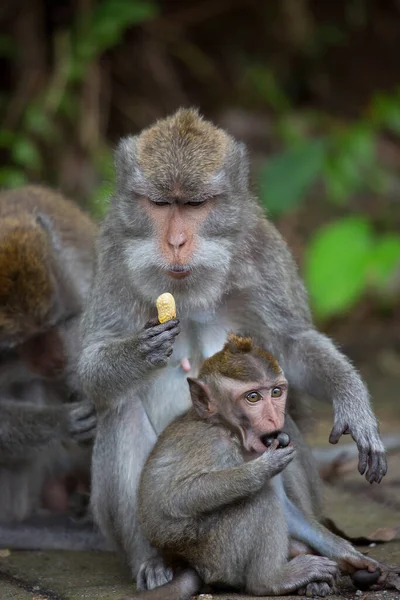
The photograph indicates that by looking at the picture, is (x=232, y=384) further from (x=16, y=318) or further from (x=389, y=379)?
(x=389, y=379)

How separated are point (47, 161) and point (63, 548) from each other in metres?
6.66

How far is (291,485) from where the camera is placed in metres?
5.36

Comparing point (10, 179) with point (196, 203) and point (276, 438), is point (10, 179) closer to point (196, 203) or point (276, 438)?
point (196, 203)

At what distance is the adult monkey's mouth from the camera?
17.3ft

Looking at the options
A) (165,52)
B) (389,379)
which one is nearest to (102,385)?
(389,379)

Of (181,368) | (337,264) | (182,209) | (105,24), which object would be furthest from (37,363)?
(105,24)

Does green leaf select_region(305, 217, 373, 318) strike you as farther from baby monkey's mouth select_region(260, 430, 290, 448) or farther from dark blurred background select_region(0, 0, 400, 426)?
baby monkey's mouth select_region(260, 430, 290, 448)

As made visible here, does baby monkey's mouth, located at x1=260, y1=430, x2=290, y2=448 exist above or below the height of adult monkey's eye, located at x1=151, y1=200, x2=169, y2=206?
below

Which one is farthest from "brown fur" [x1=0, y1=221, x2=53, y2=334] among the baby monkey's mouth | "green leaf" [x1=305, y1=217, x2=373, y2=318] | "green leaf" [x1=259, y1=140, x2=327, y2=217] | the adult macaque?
"green leaf" [x1=259, y1=140, x2=327, y2=217]

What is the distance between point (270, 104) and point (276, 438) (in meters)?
10.0

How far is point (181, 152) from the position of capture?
5316 mm

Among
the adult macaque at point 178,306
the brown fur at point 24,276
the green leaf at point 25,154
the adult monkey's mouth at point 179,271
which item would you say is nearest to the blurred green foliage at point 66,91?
the green leaf at point 25,154

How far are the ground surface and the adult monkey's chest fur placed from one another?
0.82 metres

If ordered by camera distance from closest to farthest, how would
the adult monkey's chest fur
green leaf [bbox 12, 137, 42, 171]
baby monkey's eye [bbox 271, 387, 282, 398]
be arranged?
baby monkey's eye [bbox 271, 387, 282, 398] → the adult monkey's chest fur → green leaf [bbox 12, 137, 42, 171]
